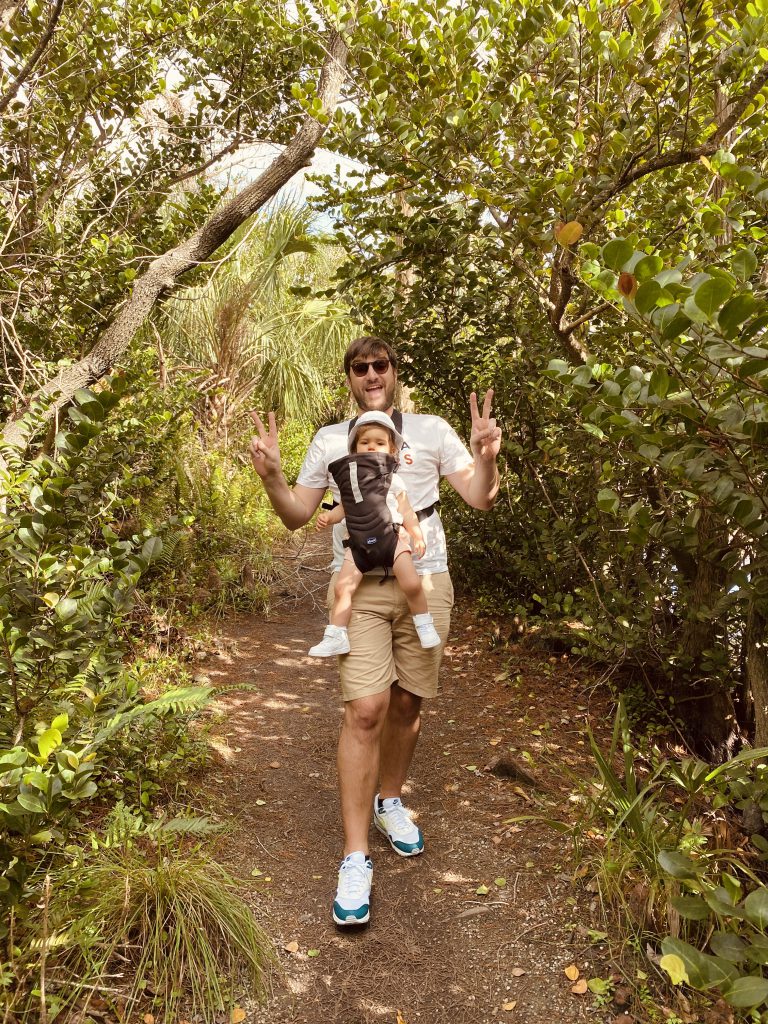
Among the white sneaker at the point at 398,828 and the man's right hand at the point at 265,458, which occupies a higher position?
the man's right hand at the point at 265,458

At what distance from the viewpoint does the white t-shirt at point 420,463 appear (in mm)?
2910

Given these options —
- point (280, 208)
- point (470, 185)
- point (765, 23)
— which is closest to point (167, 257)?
point (470, 185)

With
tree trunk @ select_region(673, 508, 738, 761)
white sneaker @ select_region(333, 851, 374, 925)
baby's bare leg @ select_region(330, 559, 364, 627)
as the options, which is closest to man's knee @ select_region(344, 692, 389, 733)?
baby's bare leg @ select_region(330, 559, 364, 627)

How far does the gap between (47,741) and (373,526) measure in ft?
4.40

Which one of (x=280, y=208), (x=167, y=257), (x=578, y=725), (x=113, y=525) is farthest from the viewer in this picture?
(x=280, y=208)

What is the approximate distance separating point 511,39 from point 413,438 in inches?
77.4

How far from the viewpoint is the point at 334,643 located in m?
2.72

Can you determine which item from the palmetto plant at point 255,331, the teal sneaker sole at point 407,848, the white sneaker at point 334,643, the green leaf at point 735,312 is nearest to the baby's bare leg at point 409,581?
the white sneaker at point 334,643

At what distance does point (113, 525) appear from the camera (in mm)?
4965

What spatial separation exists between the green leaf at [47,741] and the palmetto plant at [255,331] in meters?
5.21

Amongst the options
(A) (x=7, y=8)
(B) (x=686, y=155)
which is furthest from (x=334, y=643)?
(A) (x=7, y=8)

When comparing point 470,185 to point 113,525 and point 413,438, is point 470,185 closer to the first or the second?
point 413,438

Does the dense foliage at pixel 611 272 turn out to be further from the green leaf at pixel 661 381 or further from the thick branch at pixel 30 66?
the thick branch at pixel 30 66

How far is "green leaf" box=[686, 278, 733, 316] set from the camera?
1.37 m
